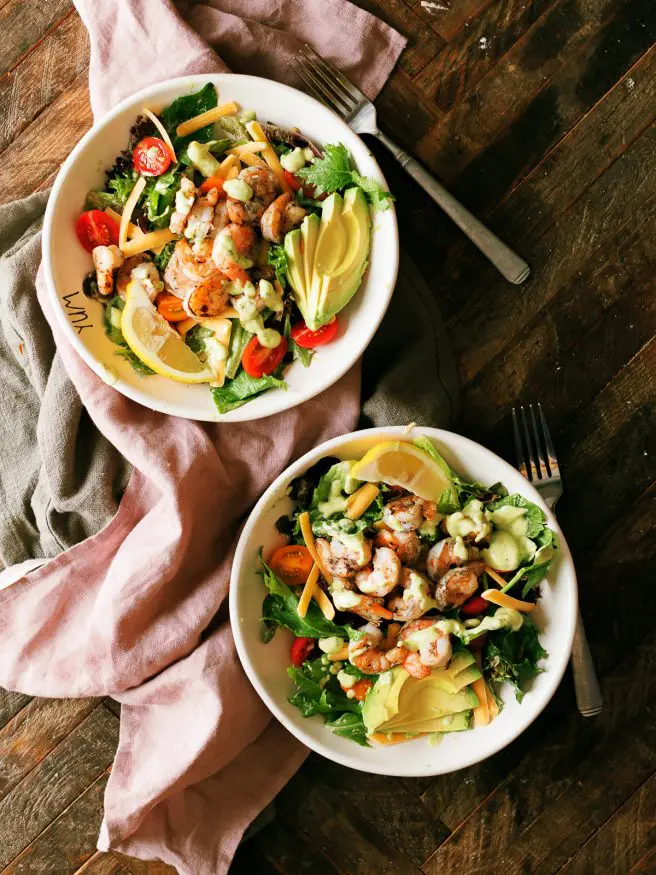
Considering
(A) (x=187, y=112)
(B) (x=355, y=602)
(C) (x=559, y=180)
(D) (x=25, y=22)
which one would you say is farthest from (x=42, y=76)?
(B) (x=355, y=602)

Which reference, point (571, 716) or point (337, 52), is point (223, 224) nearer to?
point (337, 52)

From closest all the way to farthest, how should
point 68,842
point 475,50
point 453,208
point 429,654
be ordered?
point 429,654 < point 453,208 < point 475,50 < point 68,842

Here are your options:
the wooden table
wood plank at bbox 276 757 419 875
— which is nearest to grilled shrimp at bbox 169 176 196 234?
the wooden table

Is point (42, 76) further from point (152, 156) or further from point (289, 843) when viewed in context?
point (289, 843)

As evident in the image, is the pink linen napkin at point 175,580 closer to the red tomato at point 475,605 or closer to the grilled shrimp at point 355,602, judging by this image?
the grilled shrimp at point 355,602

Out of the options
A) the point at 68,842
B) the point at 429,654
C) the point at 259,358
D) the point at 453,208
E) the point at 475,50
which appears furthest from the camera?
the point at 68,842

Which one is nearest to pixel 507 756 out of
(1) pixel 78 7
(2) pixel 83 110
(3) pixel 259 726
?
(3) pixel 259 726

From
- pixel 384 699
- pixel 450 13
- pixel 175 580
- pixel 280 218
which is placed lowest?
pixel 175 580

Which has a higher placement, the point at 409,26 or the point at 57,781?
the point at 409,26
